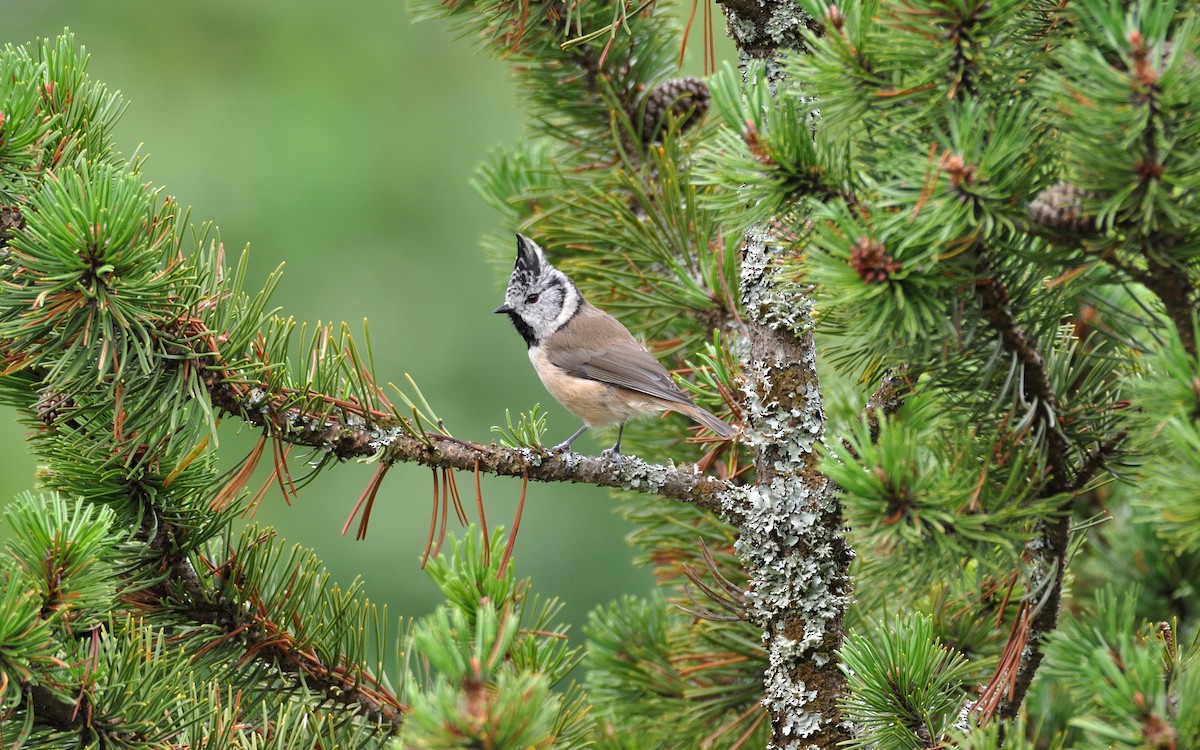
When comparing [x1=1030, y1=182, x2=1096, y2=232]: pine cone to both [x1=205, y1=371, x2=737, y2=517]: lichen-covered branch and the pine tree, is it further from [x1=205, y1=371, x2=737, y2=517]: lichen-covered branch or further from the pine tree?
[x1=205, y1=371, x2=737, y2=517]: lichen-covered branch

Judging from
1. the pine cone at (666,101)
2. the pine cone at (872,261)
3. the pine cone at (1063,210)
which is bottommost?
the pine cone at (872,261)

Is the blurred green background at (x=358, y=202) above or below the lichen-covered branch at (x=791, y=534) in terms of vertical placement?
above

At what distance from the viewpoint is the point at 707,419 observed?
2291 millimetres

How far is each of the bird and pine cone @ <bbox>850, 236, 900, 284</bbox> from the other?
1255mm

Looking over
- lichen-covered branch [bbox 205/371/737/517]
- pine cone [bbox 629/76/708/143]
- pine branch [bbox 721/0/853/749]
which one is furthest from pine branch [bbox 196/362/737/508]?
pine cone [bbox 629/76/708/143]

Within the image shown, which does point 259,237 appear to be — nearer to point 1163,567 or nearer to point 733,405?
point 733,405

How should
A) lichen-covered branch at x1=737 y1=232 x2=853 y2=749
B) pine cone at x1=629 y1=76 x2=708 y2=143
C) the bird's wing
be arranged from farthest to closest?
the bird's wing < pine cone at x1=629 y1=76 x2=708 y2=143 < lichen-covered branch at x1=737 y1=232 x2=853 y2=749

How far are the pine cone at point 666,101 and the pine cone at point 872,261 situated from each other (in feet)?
4.31

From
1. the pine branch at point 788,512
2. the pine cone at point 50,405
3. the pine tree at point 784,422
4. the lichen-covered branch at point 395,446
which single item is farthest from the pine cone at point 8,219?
the pine branch at point 788,512

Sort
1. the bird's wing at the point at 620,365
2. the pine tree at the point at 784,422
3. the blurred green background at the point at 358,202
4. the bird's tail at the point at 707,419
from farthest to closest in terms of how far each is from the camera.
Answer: the blurred green background at the point at 358,202 < the bird's wing at the point at 620,365 < the bird's tail at the point at 707,419 < the pine tree at the point at 784,422

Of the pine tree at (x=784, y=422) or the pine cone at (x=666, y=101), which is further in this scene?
the pine cone at (x=666, y=101)

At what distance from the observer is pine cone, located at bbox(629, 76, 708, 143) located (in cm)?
242

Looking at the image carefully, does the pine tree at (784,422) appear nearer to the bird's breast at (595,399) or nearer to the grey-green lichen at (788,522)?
the grey-green lichen at (788,522)

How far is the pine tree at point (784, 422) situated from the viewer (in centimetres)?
109
